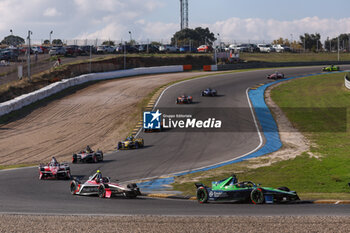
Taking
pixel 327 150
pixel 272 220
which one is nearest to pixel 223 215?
pixel 272 220

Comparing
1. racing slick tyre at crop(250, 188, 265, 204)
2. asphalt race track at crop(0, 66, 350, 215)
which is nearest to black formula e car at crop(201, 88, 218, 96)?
asphalt race track at crop(0, 66, 350, 215)

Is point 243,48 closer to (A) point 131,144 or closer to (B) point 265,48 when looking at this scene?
(B) point 265,48

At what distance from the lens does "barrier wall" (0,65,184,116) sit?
47.9 m

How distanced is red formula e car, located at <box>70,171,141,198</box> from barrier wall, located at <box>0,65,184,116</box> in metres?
28.1

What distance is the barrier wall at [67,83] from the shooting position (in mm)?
47938

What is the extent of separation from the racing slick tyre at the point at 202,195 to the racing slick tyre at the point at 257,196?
1744 millimetres

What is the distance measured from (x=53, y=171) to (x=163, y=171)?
5.85 metres

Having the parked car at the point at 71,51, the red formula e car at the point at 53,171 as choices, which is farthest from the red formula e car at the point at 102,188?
the parked car at the point at 71,51

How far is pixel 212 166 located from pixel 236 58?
2417 inches

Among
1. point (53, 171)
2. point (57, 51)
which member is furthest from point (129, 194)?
point (57, 51)

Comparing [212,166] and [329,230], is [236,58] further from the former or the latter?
[329,230]

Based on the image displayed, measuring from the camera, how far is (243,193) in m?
17.7

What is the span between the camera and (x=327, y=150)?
32344mm

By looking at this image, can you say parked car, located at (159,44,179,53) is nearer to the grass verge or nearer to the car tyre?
the grass verge
